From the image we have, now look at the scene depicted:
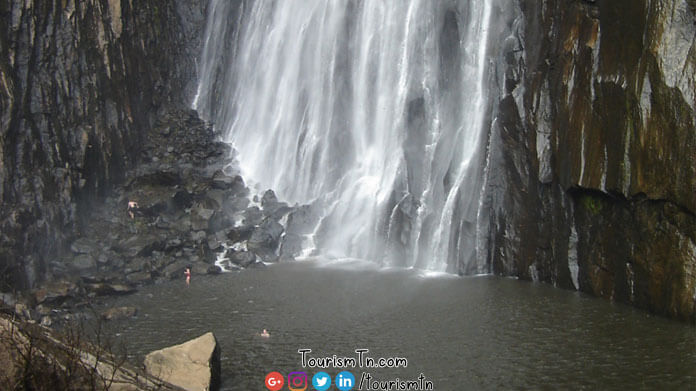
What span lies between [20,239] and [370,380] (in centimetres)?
→ 2213

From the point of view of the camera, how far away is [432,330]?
20656 millimetres

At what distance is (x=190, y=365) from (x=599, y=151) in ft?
56.4

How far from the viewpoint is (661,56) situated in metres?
20.3

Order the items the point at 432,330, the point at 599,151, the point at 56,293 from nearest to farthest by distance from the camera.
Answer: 1. the point at 432,330
2. the point at 599,151
3. the point at 56,293

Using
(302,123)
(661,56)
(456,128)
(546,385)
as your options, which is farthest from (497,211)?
(302,123)

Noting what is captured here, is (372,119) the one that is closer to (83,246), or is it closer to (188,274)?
(188,274)

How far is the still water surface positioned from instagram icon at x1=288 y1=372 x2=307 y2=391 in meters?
0.32

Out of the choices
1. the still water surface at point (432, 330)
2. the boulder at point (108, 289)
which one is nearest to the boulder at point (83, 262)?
the boulder at point (108, 289)

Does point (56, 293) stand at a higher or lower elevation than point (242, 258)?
lower

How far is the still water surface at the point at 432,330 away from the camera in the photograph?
1672 cm

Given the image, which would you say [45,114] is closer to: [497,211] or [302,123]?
[302,123]

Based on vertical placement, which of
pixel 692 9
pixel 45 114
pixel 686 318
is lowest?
pixel 686 318

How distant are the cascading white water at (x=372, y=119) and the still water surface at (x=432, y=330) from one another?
4.63 m

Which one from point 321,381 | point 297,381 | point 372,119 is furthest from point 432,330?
point 372,119
